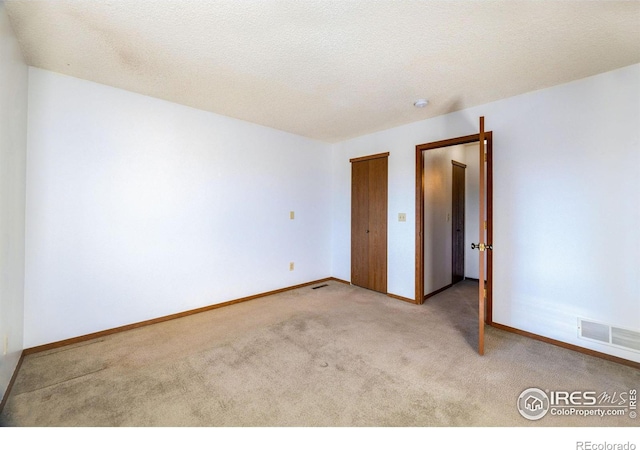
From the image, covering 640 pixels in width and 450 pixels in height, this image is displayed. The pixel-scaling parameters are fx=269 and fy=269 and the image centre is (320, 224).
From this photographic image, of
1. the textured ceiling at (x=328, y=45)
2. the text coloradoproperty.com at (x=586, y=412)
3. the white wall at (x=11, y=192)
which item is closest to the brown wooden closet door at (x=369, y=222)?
the textured ceiling at (x=328, y=45)

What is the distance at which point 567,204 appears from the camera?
2.53 meters

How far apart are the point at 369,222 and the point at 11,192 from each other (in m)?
3.87

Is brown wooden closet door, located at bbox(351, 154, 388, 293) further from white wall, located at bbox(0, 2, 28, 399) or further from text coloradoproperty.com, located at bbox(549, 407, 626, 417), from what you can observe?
white wall, located at bbox(0, 2, 28, 399)

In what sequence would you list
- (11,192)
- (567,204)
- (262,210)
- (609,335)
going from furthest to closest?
(262,210), (567,204), (609,335), (11,192)

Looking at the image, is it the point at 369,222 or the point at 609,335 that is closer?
the point at 609,335

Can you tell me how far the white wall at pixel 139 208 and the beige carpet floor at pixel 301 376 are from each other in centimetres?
40

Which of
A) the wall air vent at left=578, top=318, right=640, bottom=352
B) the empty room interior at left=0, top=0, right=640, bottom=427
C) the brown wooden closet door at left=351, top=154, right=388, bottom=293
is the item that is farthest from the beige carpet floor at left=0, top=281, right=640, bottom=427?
the brown wooden closet door at left=351, top=154, right=388, bottom=293

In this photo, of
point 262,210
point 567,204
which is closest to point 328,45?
point 262,210

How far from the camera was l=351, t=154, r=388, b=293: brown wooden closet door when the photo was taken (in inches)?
163

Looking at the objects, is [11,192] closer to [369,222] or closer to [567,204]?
[369,222]

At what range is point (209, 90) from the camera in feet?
9.07

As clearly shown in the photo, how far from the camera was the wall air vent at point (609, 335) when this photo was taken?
2.22 meters

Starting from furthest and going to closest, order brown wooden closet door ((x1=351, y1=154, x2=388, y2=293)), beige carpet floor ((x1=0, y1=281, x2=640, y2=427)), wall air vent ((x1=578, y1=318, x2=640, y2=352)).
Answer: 1. brown wooden closet door ((x1=351, y1=154, x2=388, y2=293))
2. wall air vent ((x1=578, y1=318, x2=640, y2=352))
3. beige carpet floor ((x1=0, y1=281, x2=640, y2=427))

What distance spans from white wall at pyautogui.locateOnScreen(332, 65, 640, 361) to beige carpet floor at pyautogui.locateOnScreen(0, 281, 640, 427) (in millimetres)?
411
